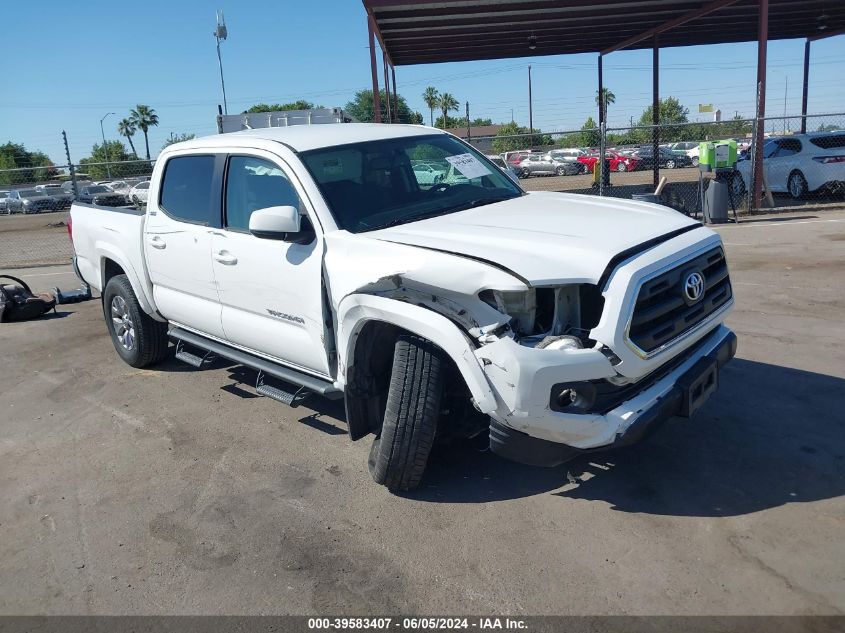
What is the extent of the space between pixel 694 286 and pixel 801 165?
1358 centimetres

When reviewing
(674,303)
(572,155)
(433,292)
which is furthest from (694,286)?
(572,155)

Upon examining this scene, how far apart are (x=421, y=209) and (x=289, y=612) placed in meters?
2.48

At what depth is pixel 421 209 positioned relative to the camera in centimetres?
449

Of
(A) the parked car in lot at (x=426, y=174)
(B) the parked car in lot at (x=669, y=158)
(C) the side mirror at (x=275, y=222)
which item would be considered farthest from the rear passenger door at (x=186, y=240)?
(B) the parked car in lot at (x=669, y=158)

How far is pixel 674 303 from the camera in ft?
11.8

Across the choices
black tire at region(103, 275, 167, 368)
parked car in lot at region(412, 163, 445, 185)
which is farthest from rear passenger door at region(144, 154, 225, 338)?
parked car in lot at region(412, 163, 445, 185)

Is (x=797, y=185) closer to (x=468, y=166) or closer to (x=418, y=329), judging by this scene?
(x=468, y=166)

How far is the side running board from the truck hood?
99 cm

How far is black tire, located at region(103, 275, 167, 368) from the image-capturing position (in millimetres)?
6312

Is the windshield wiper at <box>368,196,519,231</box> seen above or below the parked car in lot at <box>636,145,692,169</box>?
above

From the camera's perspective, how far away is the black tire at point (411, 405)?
3580 millimetres

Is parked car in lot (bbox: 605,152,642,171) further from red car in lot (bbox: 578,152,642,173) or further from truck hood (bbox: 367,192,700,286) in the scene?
truck hood (bbox: 367,192,700,286)

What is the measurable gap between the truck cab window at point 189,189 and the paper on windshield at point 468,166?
176cm

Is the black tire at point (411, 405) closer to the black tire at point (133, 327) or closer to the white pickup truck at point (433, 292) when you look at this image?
the white pickup truck at point (433, 292)
